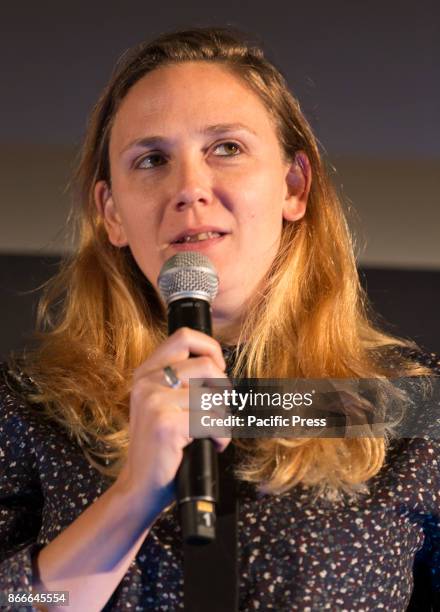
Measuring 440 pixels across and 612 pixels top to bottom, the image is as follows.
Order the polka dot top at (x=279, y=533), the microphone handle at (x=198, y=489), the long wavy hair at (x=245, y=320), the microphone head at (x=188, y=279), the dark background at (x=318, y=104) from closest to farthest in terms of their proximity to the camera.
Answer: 1. the microphone handle at (x=198, y=489)
2. the microphone head at (x=188, y=279)
3. the polka dot top at (x=279, y=533)
4. the long wavy hair at (x=245, y=320)
5. the dark background at (x=318, y=104)

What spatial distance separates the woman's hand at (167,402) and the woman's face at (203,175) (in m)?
0.37

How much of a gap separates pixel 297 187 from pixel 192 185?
0.98 ft

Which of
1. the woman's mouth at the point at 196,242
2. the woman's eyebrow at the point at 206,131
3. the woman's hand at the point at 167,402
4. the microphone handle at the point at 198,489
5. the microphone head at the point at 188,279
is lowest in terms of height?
the microphone handle at the point at 198,489

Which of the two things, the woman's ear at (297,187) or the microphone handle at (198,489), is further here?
the woman's ear at (297,187)

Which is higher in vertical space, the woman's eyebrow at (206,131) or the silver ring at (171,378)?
the woman's eyebrow at (206,131)

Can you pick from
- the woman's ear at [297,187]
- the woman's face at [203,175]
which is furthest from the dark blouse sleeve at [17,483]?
the woman's ear at [297,187]

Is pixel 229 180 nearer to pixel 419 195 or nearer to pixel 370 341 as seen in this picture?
pixel 370 341

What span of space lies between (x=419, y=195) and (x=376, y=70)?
0.26m

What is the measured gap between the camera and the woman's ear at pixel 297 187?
1.59 meters

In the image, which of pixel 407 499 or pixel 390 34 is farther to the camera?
pixel 390 34

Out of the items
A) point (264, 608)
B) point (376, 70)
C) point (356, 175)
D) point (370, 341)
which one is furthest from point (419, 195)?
point (264, 608)

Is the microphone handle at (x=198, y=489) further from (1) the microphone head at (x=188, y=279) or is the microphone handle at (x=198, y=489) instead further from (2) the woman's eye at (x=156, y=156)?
(2) the woman's eye at (x=156, y=156)

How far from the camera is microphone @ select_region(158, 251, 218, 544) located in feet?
2.94

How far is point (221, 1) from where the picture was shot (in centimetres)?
198
